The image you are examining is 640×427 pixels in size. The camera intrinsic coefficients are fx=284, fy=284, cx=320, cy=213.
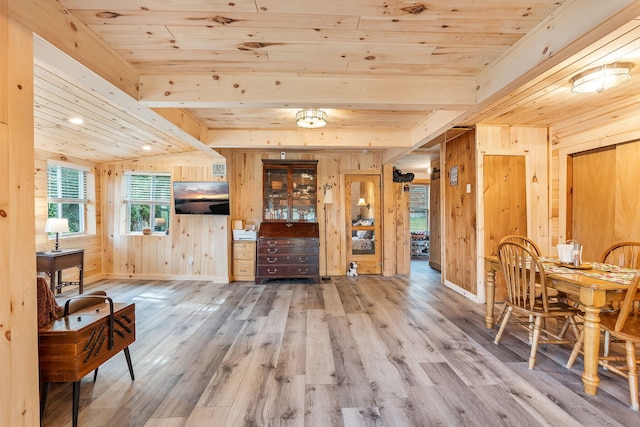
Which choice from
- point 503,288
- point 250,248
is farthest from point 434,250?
point 250,248

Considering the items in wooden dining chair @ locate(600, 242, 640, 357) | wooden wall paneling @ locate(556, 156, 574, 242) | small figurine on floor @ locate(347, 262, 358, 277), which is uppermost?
wooden wall paneling @ locate(556, 156, 574, 242)

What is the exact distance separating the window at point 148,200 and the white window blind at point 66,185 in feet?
2.20

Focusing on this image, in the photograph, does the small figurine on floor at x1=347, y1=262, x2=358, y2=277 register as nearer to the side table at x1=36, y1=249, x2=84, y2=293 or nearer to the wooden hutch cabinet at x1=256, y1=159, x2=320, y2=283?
the wooden hutch cabinet at x1=256, y1=159, x2=320, y2=283

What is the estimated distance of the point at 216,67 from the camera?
89.2 inches

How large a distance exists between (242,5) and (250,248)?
407 centimetres

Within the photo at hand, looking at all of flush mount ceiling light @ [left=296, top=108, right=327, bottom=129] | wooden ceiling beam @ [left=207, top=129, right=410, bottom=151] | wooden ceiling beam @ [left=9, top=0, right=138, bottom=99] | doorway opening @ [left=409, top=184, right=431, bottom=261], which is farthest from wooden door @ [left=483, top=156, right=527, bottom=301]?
doorway opening @ [left=409, top=184, right=431, bottom=261]

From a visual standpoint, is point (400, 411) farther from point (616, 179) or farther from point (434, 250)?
point (434, 250)

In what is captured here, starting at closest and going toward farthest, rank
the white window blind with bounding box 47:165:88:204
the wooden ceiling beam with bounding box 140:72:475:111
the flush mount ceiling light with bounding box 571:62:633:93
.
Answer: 1. the flush mount ceiling light with bounding box 571:62:633:93
2. the wooden ceiling beam with bounding box 140:72:475:111
3. the white window blind with bounding box 47:165:88:204

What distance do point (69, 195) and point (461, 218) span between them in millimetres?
6462

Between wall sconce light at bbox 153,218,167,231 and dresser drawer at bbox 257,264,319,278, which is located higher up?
wall sconce light at bbox 153,218,167,231

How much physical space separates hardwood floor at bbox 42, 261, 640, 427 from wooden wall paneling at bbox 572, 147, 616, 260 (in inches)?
65.4

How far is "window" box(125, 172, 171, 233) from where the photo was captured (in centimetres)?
541

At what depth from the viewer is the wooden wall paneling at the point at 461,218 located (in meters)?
3.98

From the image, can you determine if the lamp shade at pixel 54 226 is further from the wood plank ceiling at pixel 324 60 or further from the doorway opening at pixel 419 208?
the doorway opening at pixel 419 208
